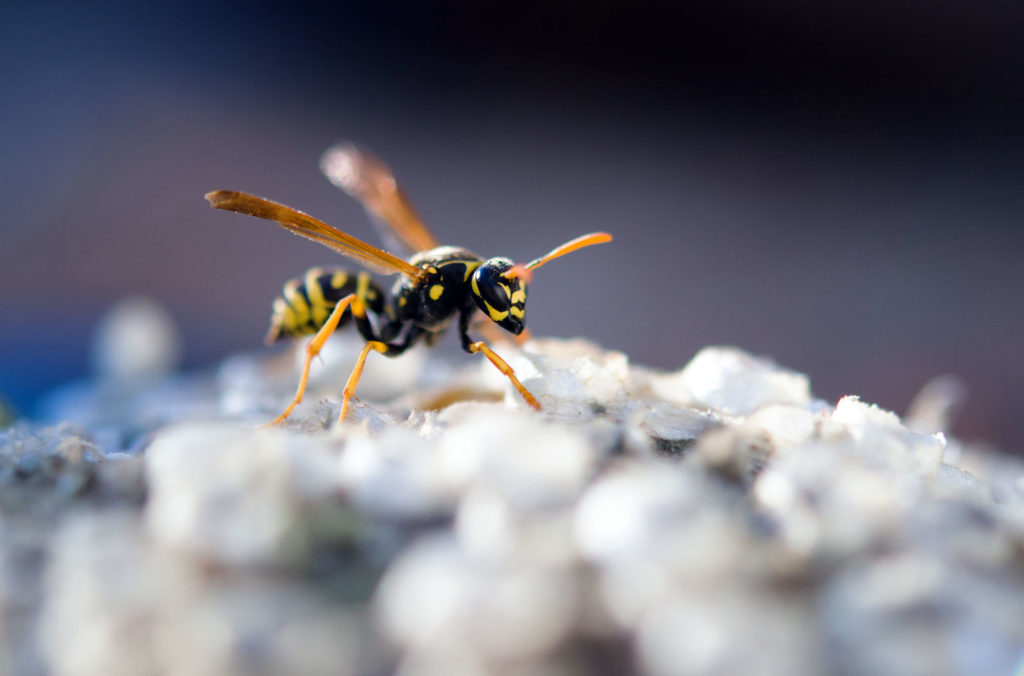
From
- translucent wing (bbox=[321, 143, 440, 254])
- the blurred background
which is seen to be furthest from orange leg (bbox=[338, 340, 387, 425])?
the blurred background

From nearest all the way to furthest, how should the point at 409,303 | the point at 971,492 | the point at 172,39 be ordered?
the point at 971,492, the point at 409,303, the point at 172,39

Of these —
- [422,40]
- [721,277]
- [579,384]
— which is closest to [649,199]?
[721,277]

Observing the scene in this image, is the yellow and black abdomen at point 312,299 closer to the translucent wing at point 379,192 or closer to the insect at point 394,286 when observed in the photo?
the insect at point 394,286

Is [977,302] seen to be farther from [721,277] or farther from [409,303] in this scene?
[409,303]

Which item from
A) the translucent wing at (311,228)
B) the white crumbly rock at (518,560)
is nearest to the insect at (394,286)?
the translucent wing at (311,228)

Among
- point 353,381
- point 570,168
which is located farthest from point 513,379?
point 570,168

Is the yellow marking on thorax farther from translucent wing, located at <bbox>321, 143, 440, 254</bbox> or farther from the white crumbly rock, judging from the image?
the white crumbly rock
